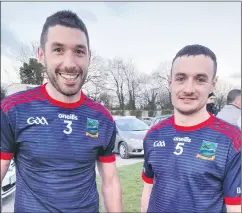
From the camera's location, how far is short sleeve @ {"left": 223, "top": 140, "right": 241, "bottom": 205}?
1410mm

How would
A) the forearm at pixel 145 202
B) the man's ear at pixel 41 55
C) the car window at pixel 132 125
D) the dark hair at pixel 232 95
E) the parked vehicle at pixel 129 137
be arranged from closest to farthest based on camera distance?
the man's ear at pixel 41 55
the forearm at pixel 145 202
the dark hair at pixel 232 95
the parked vehicle at pixel 129 137
the car window at pixel 132 125

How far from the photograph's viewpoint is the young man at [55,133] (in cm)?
144

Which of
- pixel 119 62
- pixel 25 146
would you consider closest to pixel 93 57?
pixel 119 62

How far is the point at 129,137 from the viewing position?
24.1 ft

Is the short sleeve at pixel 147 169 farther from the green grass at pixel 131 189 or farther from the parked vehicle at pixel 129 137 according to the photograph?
the parked vehicle at pixel 129 137

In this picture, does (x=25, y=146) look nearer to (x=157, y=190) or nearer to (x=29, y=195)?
(x=29, y=195)

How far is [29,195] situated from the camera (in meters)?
1.46

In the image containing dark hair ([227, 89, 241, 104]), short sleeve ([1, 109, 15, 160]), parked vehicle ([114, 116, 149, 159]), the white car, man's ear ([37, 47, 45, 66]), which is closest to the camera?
short sleeve ([1, 109, 15, 160])

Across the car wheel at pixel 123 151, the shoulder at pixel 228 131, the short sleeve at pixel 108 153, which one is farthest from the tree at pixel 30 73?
the car wheel at pixel 123 151

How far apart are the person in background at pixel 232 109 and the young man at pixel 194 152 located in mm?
2036

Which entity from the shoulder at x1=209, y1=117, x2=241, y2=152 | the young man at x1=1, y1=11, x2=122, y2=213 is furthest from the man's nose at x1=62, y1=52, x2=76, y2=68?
the shoulder at x1=209, y1=117, x2=241, y2=152

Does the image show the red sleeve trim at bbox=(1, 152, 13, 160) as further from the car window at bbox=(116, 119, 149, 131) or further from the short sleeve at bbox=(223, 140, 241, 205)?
the car window at bbox=(116, 119, 149, 131)

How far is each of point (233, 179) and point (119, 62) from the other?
116cm

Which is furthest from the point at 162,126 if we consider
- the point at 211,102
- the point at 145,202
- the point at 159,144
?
the point at 211,102
